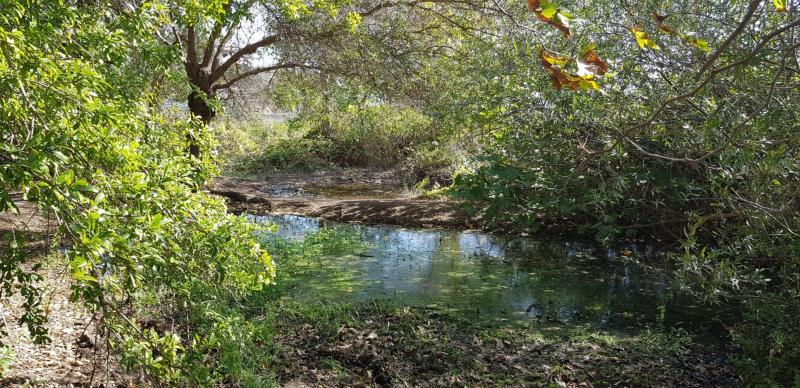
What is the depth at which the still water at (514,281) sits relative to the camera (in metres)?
5.69

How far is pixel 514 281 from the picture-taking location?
6863 mm

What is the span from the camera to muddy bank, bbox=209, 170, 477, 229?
10.6 m

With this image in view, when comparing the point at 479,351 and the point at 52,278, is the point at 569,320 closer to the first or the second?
the point at 479,351

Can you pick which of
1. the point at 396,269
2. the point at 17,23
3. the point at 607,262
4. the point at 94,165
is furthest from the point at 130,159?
the point at 607,262

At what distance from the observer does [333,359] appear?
14.9ft

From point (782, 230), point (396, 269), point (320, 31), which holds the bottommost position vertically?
point (396, 269)

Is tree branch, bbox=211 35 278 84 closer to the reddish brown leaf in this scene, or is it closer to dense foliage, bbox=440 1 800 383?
dense foliage, bbox=440 1 800 383

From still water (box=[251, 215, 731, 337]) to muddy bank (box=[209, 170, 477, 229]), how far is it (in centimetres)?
107

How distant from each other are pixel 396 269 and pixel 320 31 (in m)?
3.72

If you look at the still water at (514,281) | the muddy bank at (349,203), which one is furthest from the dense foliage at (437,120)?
the muddy bank at (349,203)

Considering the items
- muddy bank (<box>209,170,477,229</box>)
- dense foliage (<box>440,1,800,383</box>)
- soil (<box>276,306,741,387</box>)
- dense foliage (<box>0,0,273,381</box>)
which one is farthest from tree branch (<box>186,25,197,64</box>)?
dense foliage (<box>0,0,273,381</box>)

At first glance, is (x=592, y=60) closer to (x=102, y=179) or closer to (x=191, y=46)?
(x=102, y=179)

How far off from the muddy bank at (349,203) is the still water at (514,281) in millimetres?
1073

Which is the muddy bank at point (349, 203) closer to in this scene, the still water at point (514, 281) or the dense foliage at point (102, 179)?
the still water at point (514, 281)
